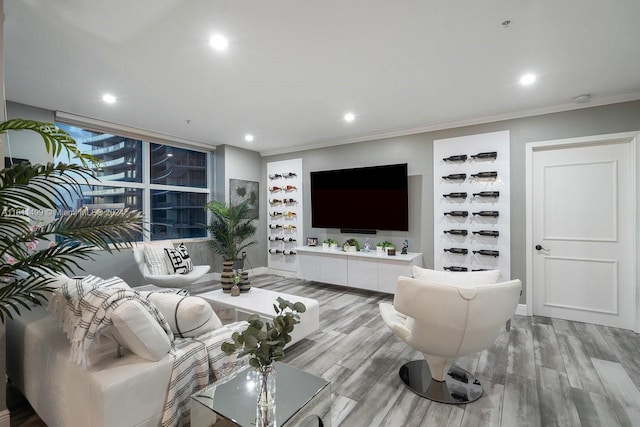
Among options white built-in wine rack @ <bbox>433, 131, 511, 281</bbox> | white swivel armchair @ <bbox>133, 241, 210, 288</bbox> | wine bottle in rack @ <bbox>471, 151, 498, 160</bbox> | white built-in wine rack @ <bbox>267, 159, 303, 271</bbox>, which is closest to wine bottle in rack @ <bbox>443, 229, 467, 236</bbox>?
white built-in wine rack @ <bbox>433, 131, 511, 281</bbox>

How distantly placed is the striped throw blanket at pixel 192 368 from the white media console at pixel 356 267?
112 inches

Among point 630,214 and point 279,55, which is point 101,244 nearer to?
point 279,55

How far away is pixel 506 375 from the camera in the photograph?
7.77 feet

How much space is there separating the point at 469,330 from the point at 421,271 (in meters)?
0.74

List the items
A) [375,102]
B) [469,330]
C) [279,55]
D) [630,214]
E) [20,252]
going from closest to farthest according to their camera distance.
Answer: [20,252] → [469,330] → [279,55] → [630,214] → [375,102]

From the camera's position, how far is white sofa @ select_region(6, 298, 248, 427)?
1.37 m

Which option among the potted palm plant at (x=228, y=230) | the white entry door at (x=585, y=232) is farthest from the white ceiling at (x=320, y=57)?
the potted palm plant at (x=228, y=230)

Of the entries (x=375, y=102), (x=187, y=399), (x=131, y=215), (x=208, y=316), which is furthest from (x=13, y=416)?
(x=375, y=102)

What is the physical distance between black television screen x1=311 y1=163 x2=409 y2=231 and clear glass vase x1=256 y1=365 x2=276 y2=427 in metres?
3.56

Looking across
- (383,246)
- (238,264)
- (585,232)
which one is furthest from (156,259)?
(585,232)

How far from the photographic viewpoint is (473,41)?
2279mm

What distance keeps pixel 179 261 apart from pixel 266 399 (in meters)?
3.49

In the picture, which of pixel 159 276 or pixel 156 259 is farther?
pixel 156 259

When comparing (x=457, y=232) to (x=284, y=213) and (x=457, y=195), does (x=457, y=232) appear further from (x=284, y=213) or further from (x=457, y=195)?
(x=284, y=213)
